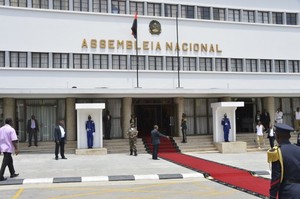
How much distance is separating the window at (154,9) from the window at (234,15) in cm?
547

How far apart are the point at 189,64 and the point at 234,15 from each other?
539 centimetres

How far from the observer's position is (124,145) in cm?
2364

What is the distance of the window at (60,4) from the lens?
83.4 feet

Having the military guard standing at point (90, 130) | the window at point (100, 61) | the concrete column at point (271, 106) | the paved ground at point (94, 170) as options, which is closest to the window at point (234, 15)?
the concrete column at point (271, 106)

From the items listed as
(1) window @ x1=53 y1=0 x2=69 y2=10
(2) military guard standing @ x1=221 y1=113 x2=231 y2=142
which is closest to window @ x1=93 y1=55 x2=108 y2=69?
(1) window @ x1=53 y1=0 x2=69 y2=10

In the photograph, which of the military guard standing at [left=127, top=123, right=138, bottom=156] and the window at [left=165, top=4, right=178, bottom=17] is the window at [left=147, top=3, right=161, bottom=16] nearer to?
the window at [left=165, top=4, right=178, bottom=17]

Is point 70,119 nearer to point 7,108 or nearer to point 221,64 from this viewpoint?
point 7,108

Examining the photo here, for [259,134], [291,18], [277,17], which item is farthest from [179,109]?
[291,18]

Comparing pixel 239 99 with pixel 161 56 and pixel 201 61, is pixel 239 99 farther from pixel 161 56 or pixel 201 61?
pixel 161 56

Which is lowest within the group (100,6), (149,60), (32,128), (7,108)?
(32,128)

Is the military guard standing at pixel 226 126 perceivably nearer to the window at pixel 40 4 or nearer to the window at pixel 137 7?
the window at pixel 137 7

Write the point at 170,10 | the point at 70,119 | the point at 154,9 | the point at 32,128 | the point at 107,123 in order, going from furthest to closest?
the point at 170,10, the point at 154,9, the point at 107,123, the point at 70,119, the point at 32,128

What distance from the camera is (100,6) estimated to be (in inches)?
A: 1035

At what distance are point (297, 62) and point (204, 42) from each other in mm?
8021
